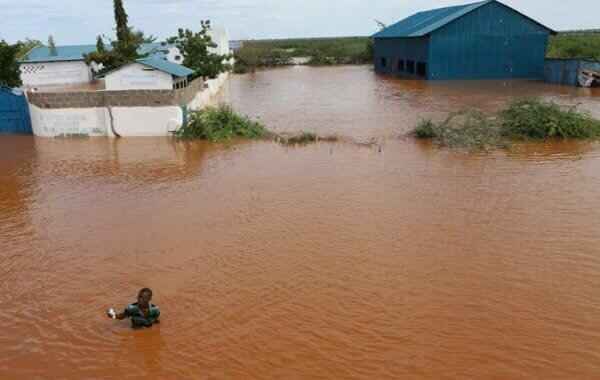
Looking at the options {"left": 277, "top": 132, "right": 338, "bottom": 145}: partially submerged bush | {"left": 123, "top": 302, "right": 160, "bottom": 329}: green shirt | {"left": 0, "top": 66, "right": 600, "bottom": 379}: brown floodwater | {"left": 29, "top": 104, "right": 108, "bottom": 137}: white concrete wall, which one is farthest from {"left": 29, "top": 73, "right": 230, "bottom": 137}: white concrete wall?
{"left": 123, "top": 302, "right": 160, "bottom": 329}: green shirt

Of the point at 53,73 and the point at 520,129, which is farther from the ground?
the point at 53,73

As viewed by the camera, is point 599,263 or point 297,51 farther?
point 297,51

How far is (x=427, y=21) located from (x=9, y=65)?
34411 millimetres

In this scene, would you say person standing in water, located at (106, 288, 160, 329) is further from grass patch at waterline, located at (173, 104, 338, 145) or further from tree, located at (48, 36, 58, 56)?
tree, located at (48, 36, 58, 56)

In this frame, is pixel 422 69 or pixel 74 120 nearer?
pixel 74 120

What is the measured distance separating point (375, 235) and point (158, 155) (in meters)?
10.0

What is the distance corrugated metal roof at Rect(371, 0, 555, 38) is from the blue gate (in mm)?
27909

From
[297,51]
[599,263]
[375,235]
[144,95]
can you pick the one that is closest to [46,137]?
[144,95]

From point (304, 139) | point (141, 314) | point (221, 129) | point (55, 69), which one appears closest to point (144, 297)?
point (141, 314)

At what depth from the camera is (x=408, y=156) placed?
1644 centimetres

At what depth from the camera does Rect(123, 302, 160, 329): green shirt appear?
23.0 ft

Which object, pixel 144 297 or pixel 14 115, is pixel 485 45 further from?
pixel 144 297

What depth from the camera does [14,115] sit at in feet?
71.4

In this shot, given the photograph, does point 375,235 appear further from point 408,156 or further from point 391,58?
point 391,58
